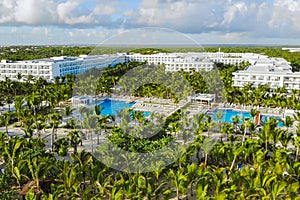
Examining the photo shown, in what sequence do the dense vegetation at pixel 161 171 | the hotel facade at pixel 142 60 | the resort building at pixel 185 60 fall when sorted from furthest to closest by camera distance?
the hotel facade at pixel 142 60, the resort building at pixel 185 60, the dense vegetation at pixel 161 171

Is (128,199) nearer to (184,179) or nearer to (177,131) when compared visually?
(184,179)

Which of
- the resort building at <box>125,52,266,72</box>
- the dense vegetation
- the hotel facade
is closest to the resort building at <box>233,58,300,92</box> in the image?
the hotel facade

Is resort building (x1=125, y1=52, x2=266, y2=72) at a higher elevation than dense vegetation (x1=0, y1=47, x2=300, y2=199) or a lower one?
higher

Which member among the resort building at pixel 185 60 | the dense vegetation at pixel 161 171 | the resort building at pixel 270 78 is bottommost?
the dense vegetation at pixel 161 171

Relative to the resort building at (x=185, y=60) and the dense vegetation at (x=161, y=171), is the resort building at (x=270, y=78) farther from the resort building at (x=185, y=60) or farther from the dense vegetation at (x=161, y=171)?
the dense vegetation at (x=161, y=171)

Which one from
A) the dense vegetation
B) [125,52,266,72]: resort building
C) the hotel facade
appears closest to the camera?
the dense vegetation

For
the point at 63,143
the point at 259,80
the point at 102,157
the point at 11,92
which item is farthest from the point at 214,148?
the point at 11,92

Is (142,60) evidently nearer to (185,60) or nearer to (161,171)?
(185,60)

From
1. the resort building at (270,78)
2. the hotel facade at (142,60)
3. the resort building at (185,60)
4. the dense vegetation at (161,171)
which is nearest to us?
the dense vegetation at (161,171)

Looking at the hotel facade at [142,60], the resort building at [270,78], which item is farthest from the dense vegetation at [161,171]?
the resort building at [270,78]

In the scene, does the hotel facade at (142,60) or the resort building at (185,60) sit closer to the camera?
the resort building at (185,60)

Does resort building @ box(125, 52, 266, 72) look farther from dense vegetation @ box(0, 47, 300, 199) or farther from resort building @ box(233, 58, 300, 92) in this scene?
resort building @ box(233, 58, 300, 92)
